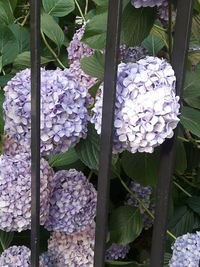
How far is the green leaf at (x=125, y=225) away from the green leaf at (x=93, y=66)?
40 cm

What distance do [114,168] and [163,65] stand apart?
0.50m

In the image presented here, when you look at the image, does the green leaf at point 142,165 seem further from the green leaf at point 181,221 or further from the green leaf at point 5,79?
the green leaf at point 5,79

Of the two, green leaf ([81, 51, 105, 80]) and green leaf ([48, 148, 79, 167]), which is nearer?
green leaf ([81, 51, 105, 80])

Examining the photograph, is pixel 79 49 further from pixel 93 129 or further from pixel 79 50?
pixel 93 129

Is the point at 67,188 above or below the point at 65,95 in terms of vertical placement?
below

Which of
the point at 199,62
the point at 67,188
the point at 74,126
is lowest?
the point at 67,188

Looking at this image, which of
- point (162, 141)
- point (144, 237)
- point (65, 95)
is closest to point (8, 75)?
point (65, 95)

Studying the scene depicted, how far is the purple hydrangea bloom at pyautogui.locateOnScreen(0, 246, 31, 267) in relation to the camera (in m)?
1.34

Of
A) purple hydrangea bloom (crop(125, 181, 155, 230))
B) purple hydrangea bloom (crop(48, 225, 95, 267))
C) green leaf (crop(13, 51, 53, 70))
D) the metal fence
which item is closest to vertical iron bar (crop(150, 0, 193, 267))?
the metal fence

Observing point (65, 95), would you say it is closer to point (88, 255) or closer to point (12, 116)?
point (12, 116)

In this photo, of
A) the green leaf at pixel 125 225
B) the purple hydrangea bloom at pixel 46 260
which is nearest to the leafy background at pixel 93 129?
the green leaf at pixel 125 225

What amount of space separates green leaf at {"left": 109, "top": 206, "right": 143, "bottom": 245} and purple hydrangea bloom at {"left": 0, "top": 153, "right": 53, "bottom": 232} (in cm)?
20

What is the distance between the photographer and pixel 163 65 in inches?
37.0

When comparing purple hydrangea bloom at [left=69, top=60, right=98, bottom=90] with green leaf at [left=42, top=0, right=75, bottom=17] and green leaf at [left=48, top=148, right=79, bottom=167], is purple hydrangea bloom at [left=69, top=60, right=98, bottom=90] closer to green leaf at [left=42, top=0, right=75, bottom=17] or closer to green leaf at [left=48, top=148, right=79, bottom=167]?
green leaf at [left=48, top=148, right=79, bottom=167]
